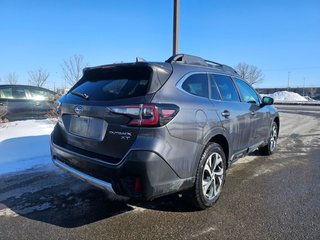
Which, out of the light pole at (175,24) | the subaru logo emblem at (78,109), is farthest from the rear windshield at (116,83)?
the light pole at (175,24)

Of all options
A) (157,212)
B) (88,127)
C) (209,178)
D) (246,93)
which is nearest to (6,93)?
(88,127)

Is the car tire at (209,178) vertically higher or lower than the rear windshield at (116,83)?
lower

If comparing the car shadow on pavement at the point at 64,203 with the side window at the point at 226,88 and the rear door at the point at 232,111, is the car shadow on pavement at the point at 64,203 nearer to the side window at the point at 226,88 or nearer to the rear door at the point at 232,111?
the rear door at the point at 232,111

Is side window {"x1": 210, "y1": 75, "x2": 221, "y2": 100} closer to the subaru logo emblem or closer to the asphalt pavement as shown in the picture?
the asphalt pavement

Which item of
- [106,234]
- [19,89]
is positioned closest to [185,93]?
[106,234]

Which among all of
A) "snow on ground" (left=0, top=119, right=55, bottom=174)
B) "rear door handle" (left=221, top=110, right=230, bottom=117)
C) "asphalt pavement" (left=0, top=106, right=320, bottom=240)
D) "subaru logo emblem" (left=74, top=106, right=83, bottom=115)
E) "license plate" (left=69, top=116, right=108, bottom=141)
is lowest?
"asphalt pavement" (left=0, top=106, right=320, bottom=240)

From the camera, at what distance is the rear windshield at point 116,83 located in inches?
126

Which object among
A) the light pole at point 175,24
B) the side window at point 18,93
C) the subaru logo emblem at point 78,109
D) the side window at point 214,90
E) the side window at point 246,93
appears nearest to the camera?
the subaru logo emblem at point 78,109

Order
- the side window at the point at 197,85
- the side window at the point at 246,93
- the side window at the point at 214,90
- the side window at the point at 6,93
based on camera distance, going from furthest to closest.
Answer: the side window at the point at 6,93 → the side window at the point at 246,93 → the side window at the point at 214,90 → the side window at the point at 197,85

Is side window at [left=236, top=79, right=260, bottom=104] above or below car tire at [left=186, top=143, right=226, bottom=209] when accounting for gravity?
above

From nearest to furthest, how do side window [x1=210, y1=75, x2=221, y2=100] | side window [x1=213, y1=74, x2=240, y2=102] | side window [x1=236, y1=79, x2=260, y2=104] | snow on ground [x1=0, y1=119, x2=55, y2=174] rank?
side window [x1=210, y1=75, x2=221, y2=100], side window [x1=213, y1=74, x2=240, y2=102], side window [x1=236, y1=79, x2=260, y2=104], snow on ground [x1=0, y1=119, x2=55, y2=174]

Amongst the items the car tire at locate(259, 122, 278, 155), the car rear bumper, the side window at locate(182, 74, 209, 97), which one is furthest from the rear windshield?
the car tire at locate(259, 122, 278, 155)

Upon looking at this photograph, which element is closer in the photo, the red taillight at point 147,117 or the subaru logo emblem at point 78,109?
the red taillight at point 147,117

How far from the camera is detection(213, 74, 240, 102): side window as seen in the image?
4.30 metres
